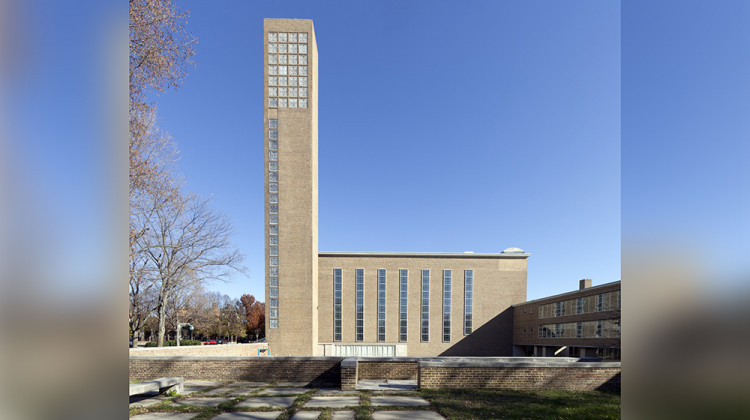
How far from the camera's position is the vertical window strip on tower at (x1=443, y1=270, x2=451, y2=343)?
49.0m

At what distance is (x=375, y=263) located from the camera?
50.3 metres

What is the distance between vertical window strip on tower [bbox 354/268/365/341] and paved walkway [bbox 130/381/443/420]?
34.7m

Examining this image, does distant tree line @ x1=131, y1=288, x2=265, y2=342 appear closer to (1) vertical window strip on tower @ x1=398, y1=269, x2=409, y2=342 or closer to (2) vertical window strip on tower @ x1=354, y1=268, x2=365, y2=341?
(2) vertical window strip on tower @ x1=354, y1=268, x2=365, y2=341

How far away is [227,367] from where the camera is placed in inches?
629

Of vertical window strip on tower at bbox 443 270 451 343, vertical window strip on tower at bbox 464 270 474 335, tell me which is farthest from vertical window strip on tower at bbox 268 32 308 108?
vertical window strip on tower at bbox 464 270 474 335

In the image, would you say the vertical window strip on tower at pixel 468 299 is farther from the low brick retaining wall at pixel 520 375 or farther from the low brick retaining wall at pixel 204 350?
the low brick retaining wall at pixel 520 375

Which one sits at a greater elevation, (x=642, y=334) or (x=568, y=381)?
(x=642, y=334)

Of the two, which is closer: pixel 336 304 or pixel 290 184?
pixel 290 184

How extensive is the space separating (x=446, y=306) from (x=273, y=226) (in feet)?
82.2

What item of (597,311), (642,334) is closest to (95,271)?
(642,334)

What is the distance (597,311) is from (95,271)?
37621 mm

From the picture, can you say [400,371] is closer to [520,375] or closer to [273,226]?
[520,375]

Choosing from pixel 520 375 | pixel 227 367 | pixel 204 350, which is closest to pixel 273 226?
pixel 204 350

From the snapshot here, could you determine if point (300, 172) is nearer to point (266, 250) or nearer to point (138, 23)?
point (266, 250)
